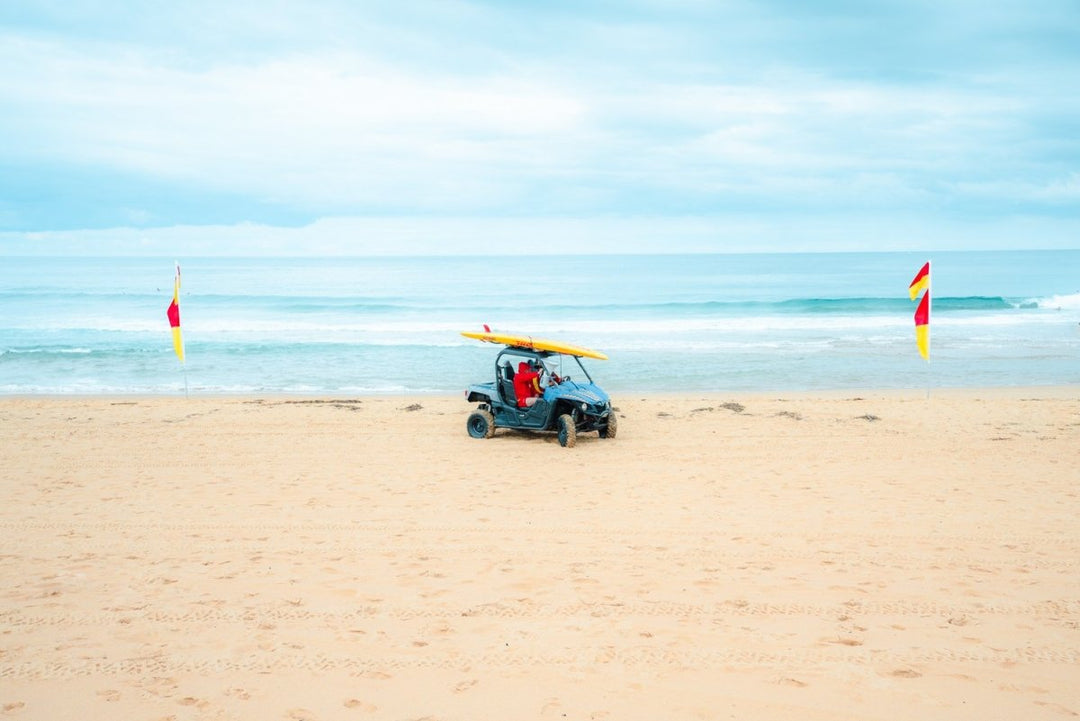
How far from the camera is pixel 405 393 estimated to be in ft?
67.2

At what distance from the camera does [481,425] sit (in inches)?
526

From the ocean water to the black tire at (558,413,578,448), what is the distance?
8100 mm

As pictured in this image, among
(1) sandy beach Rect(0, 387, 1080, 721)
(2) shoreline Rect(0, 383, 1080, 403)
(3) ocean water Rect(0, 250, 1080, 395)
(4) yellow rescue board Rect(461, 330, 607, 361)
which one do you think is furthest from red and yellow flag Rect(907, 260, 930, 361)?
(4) yellow rescue board Rect(461, 330, 607, 361)

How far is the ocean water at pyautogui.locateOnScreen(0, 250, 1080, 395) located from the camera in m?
22.4

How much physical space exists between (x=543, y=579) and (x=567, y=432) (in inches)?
225

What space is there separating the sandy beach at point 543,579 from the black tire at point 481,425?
0.63 meters

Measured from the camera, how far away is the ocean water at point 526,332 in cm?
2244

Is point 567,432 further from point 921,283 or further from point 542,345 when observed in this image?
point 921,283

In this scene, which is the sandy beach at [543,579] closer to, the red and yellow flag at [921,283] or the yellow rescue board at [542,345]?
the yellow rescue board at [542,345]

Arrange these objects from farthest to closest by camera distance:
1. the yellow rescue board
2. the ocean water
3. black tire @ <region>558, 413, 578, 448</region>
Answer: the ocean water
the yellow rescue board
black tire @ <region>558, 413, 578, 448</region>

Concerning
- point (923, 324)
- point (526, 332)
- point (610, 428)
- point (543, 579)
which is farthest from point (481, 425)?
point (526, 332)

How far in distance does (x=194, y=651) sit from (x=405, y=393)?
1515 centimetres

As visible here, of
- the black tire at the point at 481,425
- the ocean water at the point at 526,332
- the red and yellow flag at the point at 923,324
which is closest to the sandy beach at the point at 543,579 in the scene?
the black tire at the point at 481,425

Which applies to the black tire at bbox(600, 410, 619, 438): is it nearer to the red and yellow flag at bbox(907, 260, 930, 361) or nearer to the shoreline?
the shoreline
